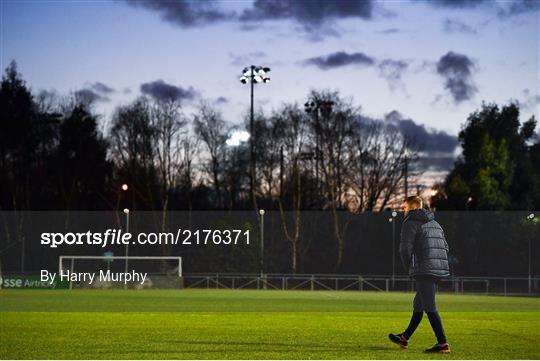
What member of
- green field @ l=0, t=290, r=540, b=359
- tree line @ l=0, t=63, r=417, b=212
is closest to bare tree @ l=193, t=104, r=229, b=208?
tree line @ l=0, t=63, r=417, b=212

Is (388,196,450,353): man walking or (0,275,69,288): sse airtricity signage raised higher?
→ (388,196,450,353): man walking

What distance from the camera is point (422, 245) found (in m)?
12.1

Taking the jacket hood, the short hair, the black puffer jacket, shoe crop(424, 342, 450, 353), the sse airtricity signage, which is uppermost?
the short hair

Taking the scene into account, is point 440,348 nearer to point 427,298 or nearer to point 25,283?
point 427,298

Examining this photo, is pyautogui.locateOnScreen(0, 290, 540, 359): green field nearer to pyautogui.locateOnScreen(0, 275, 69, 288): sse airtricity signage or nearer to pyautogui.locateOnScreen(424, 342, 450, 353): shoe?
pyautogui.locateOnScreen(424, 342, 450, 353): shoe

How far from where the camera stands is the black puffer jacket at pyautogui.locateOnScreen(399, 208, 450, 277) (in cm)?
1200

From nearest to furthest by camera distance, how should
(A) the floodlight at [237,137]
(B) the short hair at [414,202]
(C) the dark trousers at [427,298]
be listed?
1. (B) the short hair at [414,202]
2. (C) the dark trousers at [427,298]
3. (A) the floodlight at [237,137]

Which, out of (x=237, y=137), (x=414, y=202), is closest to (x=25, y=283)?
(x=237, y=137)

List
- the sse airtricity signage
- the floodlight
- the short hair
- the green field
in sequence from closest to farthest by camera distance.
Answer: the short hair → the green field → the sse airtricity signage → the floodlight

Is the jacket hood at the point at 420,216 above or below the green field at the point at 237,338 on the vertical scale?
above

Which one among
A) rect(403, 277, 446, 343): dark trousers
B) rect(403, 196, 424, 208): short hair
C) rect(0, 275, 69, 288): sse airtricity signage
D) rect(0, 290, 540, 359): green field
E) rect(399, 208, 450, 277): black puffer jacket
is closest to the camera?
rect(399, 208, 450, 277): black puffer jacket

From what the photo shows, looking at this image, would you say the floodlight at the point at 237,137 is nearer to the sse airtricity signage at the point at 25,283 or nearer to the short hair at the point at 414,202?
the sse airtricity signage at the point at 25,283

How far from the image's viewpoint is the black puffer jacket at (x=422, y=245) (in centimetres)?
1200

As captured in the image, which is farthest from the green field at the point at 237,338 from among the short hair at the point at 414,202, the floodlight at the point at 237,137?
the floodlight at the point at 237,137
